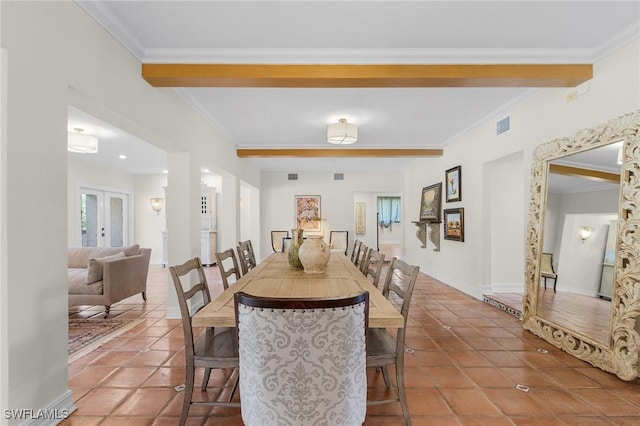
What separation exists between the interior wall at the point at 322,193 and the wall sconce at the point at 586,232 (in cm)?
584

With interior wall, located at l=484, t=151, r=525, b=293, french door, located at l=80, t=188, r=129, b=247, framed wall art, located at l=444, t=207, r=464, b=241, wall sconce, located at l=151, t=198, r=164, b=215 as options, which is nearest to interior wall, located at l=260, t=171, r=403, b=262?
wall sconce, located at l=151, t=198, r=164, b=215

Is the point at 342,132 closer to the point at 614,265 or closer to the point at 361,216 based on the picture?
the point at 614,265

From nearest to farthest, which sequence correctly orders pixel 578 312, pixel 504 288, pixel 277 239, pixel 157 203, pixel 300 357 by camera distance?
pixel 300 357 → pixel 578 312 → pixel 504 288 → pixel 157 203 → pixel 277 239

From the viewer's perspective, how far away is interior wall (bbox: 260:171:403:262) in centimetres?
856

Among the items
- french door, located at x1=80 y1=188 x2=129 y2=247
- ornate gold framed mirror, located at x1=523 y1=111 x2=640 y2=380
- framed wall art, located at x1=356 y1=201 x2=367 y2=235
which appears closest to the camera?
ornate gold framed mirror, located at x1=523 y1=111 x2=640 y2=380

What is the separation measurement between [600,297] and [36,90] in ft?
13.3

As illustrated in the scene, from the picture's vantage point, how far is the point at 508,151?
151 inches

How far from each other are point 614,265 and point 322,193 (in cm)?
660

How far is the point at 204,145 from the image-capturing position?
4.14m

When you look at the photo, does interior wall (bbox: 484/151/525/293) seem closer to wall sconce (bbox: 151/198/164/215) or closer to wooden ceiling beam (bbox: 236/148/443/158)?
wooden ceiling beam (bbox: 236/148/443/158)

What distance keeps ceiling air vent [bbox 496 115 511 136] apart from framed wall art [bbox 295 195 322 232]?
513 cm

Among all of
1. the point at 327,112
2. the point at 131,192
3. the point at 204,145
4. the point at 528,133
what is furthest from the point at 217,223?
the point at 528,133

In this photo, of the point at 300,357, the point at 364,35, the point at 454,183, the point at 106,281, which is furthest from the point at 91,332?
the point at 454,183

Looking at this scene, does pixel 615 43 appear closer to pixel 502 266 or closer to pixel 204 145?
pixel 502 266
